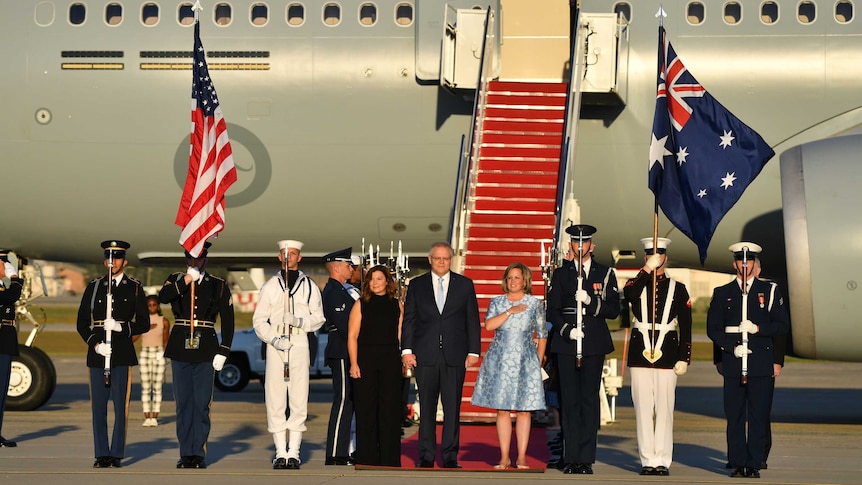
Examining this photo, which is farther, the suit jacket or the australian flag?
the australian flag

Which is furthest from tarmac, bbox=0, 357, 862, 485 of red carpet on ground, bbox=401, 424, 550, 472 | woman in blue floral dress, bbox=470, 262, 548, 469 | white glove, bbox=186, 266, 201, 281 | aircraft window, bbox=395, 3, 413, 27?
aircraft window, bbox=395, 3, 413, 27

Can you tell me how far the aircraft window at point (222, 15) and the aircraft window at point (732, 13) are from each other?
6480 mm

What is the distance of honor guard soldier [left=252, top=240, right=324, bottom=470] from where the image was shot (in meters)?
11.1

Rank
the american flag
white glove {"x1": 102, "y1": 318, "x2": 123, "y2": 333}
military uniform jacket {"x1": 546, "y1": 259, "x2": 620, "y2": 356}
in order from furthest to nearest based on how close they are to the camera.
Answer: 1. the american flag
2. white glove {"x1": 102, "y1": 318, "x2": 123, "y2": 333}
3. military uniform jacket {"x1": 546, "y1": 259, "x2": 620, "y2": 356}

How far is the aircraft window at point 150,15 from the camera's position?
17062 mm

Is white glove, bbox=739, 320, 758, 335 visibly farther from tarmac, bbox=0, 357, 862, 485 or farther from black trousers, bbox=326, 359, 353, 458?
black trousers, bbox=326, 359, 353, 458

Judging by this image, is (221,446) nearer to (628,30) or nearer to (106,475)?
(106,475)

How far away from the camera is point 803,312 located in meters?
14.4

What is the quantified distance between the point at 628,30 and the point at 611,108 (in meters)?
1.03

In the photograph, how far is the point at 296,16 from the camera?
1703 cm

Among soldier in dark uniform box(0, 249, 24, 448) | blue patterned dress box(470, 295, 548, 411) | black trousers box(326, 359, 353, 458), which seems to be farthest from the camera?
soldier in dark uniform box(0, 249, 24, 448)

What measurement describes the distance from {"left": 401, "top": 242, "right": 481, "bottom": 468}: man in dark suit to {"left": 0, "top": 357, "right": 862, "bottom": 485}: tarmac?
401mm

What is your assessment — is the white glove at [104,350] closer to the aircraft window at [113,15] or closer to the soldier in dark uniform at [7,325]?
the soldier in dark uniform at [7,325]

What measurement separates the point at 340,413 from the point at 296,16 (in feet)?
23.5
